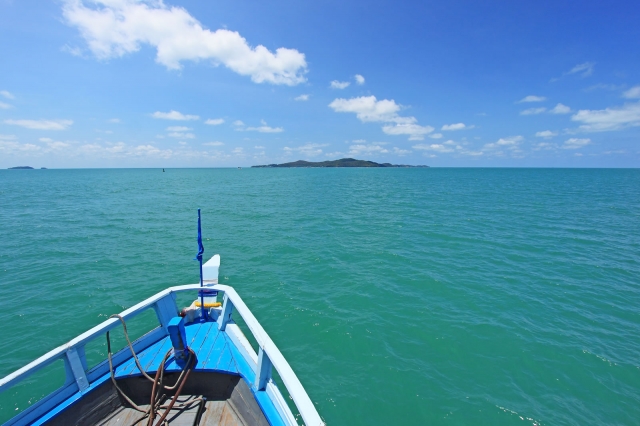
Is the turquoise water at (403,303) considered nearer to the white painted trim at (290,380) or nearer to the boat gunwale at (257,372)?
the boat gunwale at (257,372)

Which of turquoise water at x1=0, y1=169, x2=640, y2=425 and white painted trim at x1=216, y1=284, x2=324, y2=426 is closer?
white painted trim at x1=216, y1=284, x2=324, y2=426

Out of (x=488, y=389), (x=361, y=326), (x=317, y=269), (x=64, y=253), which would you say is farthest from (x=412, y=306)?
(x=64, y=253)

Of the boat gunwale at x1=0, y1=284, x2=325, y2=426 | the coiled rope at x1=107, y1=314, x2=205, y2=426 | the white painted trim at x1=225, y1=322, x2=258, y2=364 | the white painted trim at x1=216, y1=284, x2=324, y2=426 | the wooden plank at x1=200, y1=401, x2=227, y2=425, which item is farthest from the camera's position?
the white painted trim at x1=225, y1=322, x2=258, y2=364

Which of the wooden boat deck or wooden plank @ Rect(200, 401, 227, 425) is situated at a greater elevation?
the wooden boat deck

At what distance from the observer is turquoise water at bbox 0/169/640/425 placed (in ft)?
31.6

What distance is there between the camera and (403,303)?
1516cm

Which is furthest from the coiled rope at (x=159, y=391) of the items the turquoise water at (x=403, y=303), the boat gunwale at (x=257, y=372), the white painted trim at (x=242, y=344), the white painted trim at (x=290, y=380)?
the turquoise water at (x=403, y=303)

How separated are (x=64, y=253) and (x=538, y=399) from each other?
3103 centimetres

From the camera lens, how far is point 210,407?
5.88 meters

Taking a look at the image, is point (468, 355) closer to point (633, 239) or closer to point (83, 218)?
point (633, 239)

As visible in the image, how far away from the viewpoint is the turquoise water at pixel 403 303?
9633 millimetres

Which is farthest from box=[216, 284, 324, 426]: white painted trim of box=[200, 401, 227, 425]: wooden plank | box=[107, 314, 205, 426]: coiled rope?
box=[200, 401, 227, 425]: wooden plank

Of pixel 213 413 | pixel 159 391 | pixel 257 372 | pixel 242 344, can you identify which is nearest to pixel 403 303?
pixel 242 344

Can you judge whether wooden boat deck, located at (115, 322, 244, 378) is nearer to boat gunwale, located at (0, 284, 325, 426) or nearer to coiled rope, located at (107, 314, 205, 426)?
coiled rope, located at (107, 314, 205, 426)
